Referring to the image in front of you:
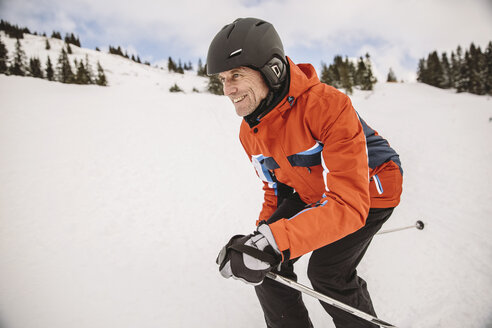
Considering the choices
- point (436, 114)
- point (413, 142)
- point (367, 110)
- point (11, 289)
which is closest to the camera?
point (11, 289)

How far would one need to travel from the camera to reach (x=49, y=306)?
2.94 m

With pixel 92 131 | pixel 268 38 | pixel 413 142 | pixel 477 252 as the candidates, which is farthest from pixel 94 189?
pixel 413 142

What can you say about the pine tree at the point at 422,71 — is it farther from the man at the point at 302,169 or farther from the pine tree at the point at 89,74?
the pine tree at the point at 89,74

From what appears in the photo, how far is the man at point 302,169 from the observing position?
1.40 m

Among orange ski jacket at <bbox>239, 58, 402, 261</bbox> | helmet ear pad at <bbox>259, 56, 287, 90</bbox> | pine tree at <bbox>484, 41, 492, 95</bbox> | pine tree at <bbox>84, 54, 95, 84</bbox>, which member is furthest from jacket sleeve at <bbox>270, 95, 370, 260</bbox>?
pine tree at <bbox>484, 41, 492, 95</bbox>

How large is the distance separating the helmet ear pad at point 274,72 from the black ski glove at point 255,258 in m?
1.08

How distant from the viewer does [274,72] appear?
1.73 meters

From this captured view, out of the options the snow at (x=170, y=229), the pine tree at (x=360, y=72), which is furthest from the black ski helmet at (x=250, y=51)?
the pine tree at (x=360, y=72)

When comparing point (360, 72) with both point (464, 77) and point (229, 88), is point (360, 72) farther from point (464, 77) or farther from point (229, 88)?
point (229, 88)

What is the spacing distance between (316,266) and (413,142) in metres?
10.2

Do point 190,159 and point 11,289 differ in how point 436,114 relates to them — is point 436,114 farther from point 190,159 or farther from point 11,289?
point 11,289

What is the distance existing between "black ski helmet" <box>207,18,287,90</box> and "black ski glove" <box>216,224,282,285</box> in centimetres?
115

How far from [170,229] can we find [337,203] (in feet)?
13.7

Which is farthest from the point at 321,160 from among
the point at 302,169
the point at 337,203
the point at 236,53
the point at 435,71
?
the point at 435,71
